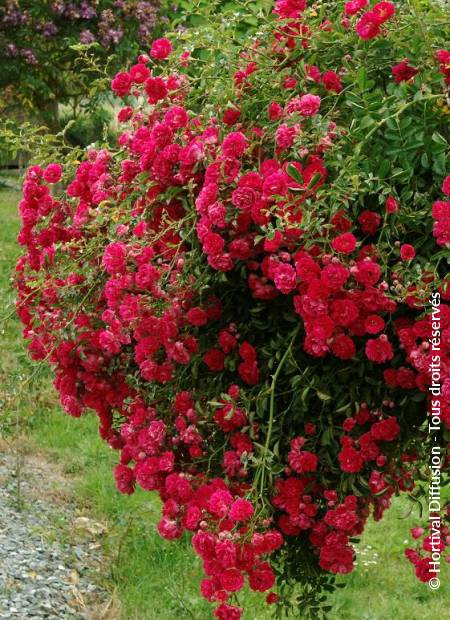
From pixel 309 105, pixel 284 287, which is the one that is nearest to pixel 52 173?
pixel 309 105

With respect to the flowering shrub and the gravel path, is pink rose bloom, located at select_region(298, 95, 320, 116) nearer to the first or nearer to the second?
the flowering shrub

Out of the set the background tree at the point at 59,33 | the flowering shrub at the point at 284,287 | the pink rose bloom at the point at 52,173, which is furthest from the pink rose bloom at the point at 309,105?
the background tree at the point at 59,33

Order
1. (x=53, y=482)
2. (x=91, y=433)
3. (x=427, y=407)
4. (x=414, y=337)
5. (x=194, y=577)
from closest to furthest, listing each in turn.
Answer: (x=414, y=337) < (x=427, y=407) < (x=194, y=577) < (x=53, y=482) < (x=91, y=433)

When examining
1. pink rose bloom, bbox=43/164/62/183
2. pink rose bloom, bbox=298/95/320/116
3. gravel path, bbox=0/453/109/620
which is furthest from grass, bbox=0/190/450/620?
pink rose bloom, bbox=298/95/320/116

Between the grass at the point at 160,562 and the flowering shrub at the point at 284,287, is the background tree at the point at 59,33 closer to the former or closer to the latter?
the grass at the point at 160,562

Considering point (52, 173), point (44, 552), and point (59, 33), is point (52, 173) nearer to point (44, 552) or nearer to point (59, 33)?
point (44, 552)

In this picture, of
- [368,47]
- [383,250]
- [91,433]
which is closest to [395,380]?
[383,250]

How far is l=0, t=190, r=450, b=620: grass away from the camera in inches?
152

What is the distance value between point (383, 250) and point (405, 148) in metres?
0.21

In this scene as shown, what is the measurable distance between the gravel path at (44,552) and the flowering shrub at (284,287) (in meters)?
1.54

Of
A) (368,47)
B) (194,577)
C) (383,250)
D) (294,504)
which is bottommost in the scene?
(194,577)

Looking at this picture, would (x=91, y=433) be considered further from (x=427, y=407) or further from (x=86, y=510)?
(x=427, y=407)

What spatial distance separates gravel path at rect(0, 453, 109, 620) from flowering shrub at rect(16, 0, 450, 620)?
1.54m

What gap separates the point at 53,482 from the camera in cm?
490
